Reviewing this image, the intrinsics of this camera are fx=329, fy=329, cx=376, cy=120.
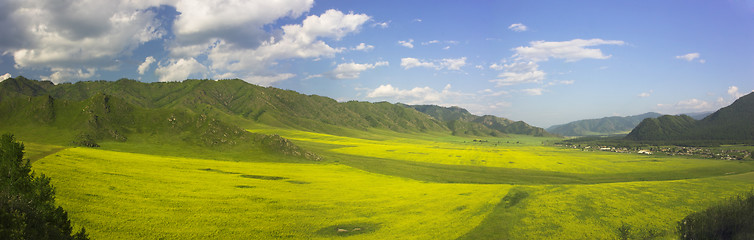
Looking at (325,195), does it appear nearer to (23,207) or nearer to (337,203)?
(337,203)

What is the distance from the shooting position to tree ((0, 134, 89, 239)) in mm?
22844

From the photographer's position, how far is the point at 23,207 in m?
24.3

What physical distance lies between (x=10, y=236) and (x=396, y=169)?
8798cm

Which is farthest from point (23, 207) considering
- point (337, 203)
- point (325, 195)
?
point (325, 195)

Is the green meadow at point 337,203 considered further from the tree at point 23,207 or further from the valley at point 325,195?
the tree at point 23,207

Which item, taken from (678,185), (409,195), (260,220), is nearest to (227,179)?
(260,220)

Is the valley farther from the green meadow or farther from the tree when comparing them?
the tree

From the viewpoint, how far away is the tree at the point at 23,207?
74.9ft

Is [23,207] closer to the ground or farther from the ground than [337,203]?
farther from the ground

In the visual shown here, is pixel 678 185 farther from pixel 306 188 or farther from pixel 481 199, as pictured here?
pixel 306 188

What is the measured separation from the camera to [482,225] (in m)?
45.3

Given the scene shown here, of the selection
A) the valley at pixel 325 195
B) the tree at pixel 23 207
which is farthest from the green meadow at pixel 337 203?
the tree at pixel 23 207

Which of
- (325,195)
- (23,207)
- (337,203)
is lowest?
(337,203)

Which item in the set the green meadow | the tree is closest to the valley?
the green meadow
